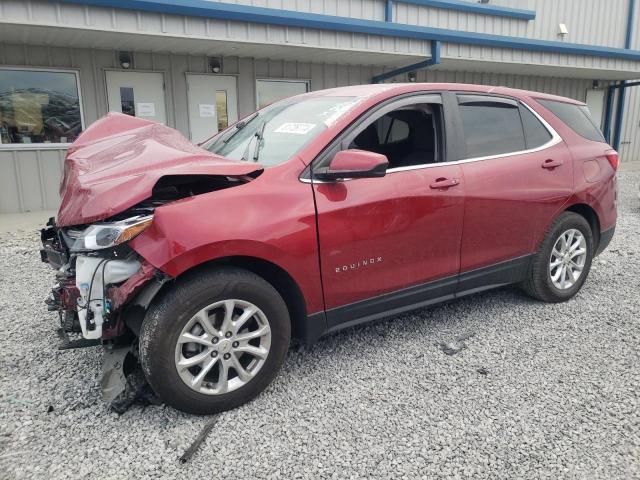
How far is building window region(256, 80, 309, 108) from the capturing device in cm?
952

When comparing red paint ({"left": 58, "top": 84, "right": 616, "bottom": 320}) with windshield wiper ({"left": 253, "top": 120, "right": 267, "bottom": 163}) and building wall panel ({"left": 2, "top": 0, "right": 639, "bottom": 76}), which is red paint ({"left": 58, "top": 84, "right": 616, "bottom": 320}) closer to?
windshield wiper ({"left": 253, "top": 120, "right": 267, "bottom": 163})

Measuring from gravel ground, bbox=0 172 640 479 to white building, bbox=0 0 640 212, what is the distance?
475 centimetres

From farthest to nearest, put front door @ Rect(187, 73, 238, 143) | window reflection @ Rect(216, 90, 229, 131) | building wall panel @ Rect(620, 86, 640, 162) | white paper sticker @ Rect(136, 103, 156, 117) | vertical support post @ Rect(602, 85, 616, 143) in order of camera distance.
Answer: building wall panel @ Rect(620, 86, 640, 162)
vertical support post @ Rect(602, 85, 616, 143)
window reflection @ Rect(216, 90, 229, 131)
front door @ Rect(187, 73, 238, 143)
white paper sticker @ Rect(136, 103, 156, 117)

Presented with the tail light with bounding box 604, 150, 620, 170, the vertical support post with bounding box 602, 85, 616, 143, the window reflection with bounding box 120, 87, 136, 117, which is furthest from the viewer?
the vertical support post with bounding box 602, 85, 616, 143

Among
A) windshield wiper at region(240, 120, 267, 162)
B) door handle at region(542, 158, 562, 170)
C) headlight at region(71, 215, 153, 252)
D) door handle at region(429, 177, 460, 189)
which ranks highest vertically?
windshield wiper at region(240, 120, 267, 162)

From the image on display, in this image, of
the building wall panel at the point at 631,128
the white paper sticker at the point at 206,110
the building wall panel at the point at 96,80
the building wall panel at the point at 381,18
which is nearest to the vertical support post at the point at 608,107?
the building wall panel at the point at 631,128

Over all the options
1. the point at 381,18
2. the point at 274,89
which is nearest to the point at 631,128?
the point at 381,18

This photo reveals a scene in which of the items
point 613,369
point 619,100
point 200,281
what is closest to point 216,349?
point 200,281

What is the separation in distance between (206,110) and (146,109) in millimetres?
1098

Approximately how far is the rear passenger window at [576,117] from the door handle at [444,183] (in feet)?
4.53

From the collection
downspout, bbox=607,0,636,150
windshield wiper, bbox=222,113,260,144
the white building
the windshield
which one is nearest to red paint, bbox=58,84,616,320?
the windshield

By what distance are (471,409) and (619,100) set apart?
16.0 m

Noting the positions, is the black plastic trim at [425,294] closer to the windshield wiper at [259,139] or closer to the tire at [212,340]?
the tire at [212,340]

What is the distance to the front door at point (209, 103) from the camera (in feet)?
29.3
